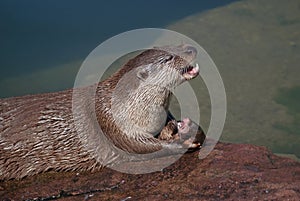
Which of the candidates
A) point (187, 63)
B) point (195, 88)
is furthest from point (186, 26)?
point (187, 63)

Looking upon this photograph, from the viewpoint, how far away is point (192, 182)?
3.13 metres

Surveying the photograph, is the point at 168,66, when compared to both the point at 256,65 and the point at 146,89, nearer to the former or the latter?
the point at 146,89

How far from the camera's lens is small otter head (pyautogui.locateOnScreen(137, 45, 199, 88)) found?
3498mm

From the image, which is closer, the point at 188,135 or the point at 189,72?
the point at 188,135

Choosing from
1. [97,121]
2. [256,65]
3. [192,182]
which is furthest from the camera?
[256,65]

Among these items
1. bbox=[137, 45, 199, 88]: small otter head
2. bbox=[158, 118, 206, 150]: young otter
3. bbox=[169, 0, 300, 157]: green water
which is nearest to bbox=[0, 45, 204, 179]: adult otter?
bbox=[137, 45, 199, 88]: small otter head

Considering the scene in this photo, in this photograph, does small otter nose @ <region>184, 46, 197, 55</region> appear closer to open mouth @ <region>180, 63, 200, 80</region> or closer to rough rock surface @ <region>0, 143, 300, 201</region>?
open mouth @ <region>180, 63, 200, 80</region>

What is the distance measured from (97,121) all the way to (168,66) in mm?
629

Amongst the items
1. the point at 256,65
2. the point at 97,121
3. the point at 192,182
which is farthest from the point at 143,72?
the point at 256,65

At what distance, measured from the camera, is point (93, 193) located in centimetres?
319

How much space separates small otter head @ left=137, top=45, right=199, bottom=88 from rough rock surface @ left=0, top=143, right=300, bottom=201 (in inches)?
21.4

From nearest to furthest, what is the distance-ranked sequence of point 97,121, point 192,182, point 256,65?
point 192,182
point 97,121
point 256,65

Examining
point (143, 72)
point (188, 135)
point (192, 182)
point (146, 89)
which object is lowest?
point (192, 182)

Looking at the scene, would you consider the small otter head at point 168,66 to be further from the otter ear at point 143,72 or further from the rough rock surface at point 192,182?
the rough rock surface at point 192,182
